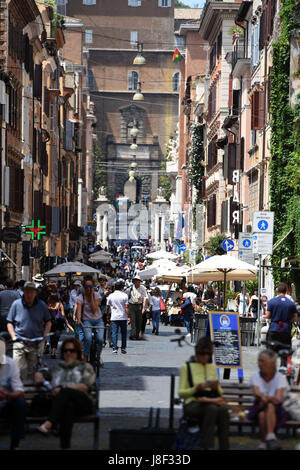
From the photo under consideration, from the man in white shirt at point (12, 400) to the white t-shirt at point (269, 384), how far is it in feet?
7.13

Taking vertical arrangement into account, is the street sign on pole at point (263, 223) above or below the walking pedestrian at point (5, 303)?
above

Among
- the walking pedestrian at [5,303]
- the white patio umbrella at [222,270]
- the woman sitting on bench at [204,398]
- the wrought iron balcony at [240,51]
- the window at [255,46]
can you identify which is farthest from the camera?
the wrought iron balcony at [240,51]

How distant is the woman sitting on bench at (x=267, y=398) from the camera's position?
11.2 meters

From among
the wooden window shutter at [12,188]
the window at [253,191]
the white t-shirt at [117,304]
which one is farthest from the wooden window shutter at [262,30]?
the white t-shirt at [117,304]

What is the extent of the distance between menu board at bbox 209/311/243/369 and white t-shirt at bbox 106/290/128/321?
255 inches

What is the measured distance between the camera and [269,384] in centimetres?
1154

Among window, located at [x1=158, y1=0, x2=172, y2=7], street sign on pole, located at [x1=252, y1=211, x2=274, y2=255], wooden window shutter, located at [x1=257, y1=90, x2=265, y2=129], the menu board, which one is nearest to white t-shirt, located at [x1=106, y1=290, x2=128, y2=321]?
street sign on pole, located at [x1=252, y1=211, x2=274, y2=255]

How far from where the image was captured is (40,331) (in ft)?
51.4

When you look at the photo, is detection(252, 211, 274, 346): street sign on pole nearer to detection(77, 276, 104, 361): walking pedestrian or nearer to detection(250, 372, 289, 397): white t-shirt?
detection(77, 276, 104, 361): walking pedestrian

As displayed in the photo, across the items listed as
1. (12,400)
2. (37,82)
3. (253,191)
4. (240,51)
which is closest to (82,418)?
(12,400)

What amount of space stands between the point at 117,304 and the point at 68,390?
46.6 feet

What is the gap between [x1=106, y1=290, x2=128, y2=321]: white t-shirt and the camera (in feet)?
84.7

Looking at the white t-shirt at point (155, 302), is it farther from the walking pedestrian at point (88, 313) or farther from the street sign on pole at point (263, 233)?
the walking pedestrian at point (88, 313)
